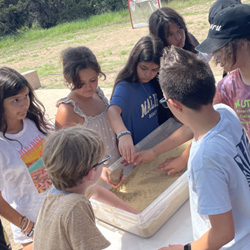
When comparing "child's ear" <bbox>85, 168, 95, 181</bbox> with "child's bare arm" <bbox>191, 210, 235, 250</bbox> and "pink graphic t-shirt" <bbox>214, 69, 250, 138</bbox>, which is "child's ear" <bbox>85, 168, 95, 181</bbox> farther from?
"pink graphic t-shirt" <bbox>214, 69, 250, 138</bbox>

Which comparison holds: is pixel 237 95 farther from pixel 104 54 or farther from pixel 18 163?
pixel 104 54

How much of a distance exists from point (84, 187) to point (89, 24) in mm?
17494

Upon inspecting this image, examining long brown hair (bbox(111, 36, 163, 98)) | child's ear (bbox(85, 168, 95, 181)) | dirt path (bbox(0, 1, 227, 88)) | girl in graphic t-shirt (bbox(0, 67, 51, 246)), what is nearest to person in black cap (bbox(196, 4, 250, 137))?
long brown hair (bbox(111, 36, 163, 98))

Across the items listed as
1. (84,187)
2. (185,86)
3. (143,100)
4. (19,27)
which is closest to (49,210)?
(84,187)

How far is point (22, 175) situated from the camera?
149 cm

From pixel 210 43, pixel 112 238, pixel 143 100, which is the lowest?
Result: pixel 112 238

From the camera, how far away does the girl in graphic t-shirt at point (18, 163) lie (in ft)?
4.75

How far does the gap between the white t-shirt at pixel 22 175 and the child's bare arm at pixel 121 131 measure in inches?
15.9

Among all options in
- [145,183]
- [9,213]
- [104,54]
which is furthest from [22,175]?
[104,54]

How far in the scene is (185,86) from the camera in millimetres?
869

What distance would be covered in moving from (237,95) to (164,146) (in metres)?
0.45

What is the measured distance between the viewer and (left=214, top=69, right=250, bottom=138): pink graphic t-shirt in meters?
1.42

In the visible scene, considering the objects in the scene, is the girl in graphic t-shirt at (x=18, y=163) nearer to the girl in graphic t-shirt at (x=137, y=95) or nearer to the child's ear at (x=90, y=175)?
the girl in graphic t-shirt at (x=137, y=95)

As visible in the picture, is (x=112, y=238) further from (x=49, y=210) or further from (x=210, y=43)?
(x=210, y=43)
